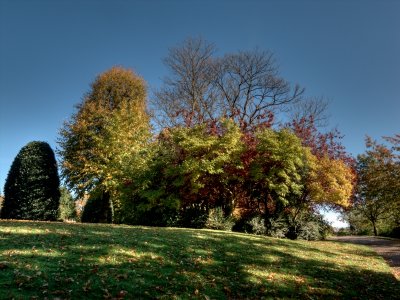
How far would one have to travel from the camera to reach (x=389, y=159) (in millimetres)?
24062

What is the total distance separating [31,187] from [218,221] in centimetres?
1190

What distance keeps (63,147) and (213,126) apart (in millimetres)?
13233

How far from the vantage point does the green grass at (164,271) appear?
654 cm

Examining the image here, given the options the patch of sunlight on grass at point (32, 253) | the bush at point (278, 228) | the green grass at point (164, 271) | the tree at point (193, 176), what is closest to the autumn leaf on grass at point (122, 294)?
the green grass at point (164, 271)

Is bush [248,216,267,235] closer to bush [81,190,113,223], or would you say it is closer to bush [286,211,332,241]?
bush [286,211,332,241]

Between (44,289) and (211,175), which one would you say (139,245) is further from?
(211,175)

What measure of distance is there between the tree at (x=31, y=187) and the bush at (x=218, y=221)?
10.2 metres

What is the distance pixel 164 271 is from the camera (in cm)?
815

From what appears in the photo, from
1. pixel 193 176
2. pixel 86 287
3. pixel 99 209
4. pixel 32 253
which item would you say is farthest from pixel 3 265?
pixel 99 209

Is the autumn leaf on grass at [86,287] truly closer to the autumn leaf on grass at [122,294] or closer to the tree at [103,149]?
the autumn leaf on grass at [122,294]

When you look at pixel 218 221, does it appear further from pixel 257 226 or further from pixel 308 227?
pixel 308 227

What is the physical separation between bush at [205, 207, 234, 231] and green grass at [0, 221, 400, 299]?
23.1ft

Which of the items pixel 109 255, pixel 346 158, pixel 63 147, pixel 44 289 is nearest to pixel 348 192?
pixel 346 158

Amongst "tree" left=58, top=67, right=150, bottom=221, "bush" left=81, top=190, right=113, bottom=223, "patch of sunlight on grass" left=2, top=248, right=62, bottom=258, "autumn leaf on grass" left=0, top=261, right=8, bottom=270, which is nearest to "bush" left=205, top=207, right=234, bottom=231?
"tree" left=58, top=67, right=150, bottom=221
